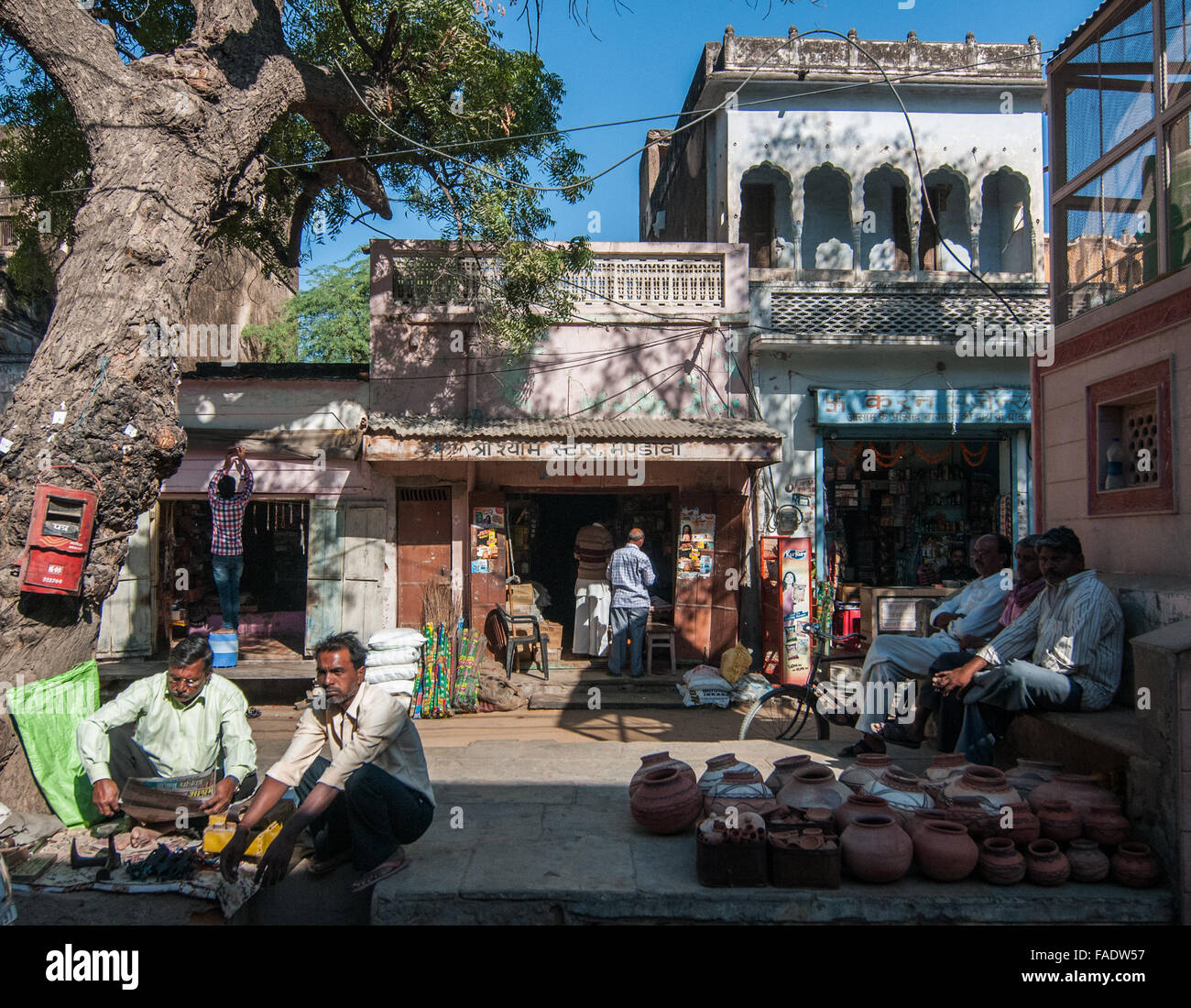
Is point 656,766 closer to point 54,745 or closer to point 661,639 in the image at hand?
point 54,745

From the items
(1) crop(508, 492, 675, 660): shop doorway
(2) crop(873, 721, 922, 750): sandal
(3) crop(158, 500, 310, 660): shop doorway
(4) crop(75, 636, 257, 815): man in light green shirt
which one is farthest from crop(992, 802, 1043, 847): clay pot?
(3) crop(158, 500, 310, 660): shop doorway

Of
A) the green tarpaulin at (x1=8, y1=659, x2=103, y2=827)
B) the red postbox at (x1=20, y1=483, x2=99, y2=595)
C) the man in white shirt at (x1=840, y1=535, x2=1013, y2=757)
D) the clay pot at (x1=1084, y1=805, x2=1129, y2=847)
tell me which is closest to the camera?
the clay pot at (x1=1084, y1=805, x2=1129, y2=847)

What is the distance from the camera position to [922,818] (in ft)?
13.4

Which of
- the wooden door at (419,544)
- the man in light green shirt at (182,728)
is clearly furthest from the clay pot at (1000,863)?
the wooden door at (419,544)

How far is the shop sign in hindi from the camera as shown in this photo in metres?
11.5

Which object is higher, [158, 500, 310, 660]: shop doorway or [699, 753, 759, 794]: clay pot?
[158, 500, 310, 660]: shop doorway

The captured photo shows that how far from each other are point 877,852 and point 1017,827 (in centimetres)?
79

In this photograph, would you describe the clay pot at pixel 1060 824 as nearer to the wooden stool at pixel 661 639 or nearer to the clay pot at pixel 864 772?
the clay pot at pixel 864 772

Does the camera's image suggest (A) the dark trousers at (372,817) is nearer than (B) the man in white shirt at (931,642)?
Yes

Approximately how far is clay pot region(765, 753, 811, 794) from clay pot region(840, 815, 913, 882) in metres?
0.79

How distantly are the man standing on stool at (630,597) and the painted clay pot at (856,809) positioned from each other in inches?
248

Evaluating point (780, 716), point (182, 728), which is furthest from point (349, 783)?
point (780, 716)

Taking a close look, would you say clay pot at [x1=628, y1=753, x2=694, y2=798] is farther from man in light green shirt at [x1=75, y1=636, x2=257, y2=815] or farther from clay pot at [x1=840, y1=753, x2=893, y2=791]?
man in light green shirt at [x1=75, y1=636, x2=257, y2=815]

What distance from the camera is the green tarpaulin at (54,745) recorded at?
196 inches
